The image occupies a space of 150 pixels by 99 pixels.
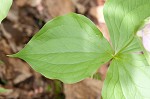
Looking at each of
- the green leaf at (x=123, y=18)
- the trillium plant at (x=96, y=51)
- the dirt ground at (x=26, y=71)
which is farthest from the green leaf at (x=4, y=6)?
the dirt ground at (x=26, y=71)

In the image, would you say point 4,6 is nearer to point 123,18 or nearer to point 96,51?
point 96,51

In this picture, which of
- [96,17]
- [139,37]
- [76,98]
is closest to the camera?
[139,37]

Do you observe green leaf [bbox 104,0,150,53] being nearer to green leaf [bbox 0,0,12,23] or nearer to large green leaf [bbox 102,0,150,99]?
large green leaf [bbox 102,0,150,99]

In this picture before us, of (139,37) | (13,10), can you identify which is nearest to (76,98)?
(13,10)

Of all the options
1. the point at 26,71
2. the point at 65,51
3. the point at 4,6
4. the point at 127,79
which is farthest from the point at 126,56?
the point at 26,71

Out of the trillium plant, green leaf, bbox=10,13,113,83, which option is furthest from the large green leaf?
green leaf, bbox=10,13,113,83

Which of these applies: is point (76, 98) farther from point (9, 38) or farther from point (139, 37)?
point (139, 37)
